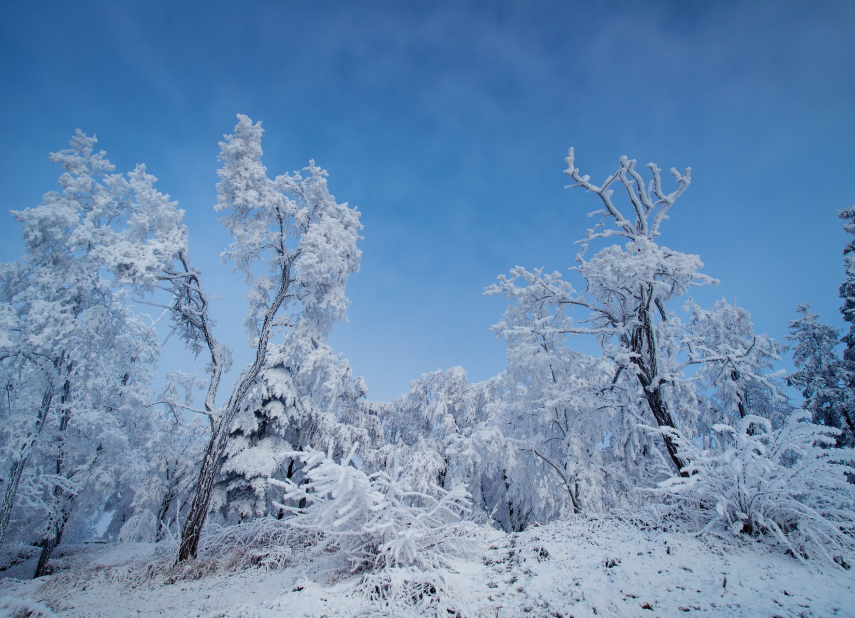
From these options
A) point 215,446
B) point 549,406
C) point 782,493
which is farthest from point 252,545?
point 782,493

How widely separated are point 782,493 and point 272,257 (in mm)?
10017

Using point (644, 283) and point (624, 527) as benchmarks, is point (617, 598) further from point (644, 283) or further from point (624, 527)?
point (644, 283)

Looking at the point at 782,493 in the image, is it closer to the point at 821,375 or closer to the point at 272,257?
the point at 272,257

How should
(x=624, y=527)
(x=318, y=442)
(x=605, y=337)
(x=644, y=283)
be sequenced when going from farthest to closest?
1. (x=318, y=442)
2. (x=605, y=337)
3. (x=644, y=283)
4. (x=624, y=527)

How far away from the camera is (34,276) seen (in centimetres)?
922

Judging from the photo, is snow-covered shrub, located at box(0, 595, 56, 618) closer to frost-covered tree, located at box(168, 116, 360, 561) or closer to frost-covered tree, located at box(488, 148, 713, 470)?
frost-covered tree, located at box(168, 116, 360, 561)

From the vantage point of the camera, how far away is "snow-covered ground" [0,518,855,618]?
255 cm

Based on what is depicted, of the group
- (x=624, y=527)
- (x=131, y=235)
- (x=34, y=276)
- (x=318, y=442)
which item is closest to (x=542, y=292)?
(x=624, y=527)

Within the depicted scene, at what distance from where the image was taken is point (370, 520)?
3.90 m

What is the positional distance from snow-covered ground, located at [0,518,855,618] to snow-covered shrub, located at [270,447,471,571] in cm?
21

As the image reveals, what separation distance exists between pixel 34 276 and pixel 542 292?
12365mm

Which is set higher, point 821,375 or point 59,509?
point 821,375

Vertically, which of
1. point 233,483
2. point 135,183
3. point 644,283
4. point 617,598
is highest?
point 135,183

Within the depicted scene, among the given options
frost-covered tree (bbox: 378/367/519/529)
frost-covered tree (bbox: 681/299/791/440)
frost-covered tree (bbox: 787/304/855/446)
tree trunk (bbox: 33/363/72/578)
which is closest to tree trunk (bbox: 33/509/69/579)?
tree trunk (bbox: 33/363/72/578)
